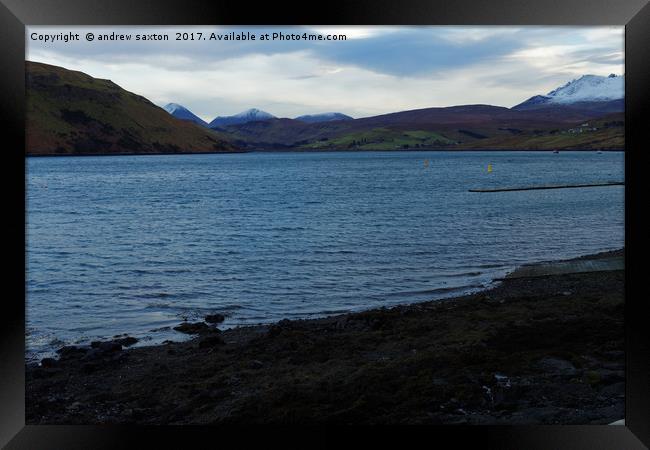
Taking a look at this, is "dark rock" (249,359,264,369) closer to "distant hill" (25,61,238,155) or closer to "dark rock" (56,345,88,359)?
"dark rock" (56,345,88,359)

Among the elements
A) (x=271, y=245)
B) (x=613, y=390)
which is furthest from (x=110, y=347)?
(x=271, y=245)

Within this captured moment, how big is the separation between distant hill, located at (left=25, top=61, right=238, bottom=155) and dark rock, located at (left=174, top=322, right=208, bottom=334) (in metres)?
87.8

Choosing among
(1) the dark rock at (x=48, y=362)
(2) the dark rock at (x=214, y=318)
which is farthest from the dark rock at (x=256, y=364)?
(2) the dark rock at (x=214, y=318)

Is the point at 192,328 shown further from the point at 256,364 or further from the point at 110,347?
the point at 256,364

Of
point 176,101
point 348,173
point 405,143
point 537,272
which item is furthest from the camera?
point 405,143

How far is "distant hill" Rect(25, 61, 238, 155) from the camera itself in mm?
94875

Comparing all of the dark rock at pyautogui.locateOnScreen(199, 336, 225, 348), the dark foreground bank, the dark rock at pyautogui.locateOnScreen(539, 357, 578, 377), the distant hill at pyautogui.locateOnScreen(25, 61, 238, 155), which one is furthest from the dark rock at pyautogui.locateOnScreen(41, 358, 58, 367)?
the distant hill at pyautogui.locateOnScreen(25, 61, 238, 155)
